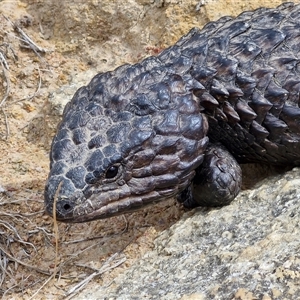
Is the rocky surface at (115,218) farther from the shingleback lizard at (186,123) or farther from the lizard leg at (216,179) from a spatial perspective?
the shingleback lizard at (186,123)

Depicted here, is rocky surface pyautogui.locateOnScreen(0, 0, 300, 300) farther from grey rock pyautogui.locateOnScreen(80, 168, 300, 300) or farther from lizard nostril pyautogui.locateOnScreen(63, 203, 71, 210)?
lizard nostril pyautogui.locateOnScreen(63, 203, 71, 210)

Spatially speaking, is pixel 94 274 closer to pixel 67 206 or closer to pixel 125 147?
pixel 67 206

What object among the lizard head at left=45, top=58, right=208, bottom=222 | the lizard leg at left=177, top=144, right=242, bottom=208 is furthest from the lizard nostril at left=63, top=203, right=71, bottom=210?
the lizard leg at left=177, top=144, right=242, bottom=208

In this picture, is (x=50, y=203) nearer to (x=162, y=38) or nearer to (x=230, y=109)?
(x=230, y=109)

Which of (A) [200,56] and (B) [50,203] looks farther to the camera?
(A) [200,56]

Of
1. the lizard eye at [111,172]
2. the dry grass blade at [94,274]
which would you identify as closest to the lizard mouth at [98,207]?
the lizard eye at [111,172]

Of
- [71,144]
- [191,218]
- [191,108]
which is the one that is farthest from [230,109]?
[71,144]

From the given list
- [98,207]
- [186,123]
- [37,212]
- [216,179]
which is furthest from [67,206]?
[37,212]
